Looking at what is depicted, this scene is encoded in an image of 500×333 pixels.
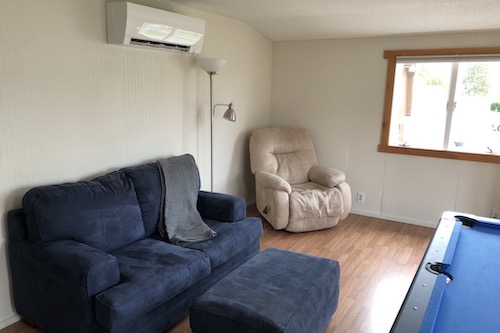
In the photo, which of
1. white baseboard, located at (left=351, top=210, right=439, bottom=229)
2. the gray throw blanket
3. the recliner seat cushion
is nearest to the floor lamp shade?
the gray throw blanket

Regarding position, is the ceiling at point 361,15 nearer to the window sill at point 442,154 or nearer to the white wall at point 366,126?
the white wall at point 366,126

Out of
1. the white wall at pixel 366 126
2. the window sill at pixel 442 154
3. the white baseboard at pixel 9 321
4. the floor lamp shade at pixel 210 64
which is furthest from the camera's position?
the white wall at pixel 366 126

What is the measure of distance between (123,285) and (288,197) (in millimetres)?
2181

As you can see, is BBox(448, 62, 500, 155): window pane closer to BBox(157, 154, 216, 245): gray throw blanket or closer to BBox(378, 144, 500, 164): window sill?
BBox(378, 144, 500, 164): window sill

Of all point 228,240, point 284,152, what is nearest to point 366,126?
point 284,152

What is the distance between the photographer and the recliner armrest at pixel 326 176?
13.8ft

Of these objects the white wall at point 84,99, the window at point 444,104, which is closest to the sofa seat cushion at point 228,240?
the white wall at point 84,99

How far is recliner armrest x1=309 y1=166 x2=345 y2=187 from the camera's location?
13.8 ft

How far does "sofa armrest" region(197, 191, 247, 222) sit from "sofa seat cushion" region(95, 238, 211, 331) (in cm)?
59

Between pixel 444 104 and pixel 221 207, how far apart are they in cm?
267

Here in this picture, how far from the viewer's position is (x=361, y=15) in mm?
3650

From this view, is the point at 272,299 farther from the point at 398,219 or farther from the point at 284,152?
the point at 398,219

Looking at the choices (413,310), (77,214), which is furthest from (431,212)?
(77,214)

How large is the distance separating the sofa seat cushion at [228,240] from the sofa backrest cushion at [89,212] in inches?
18.7
